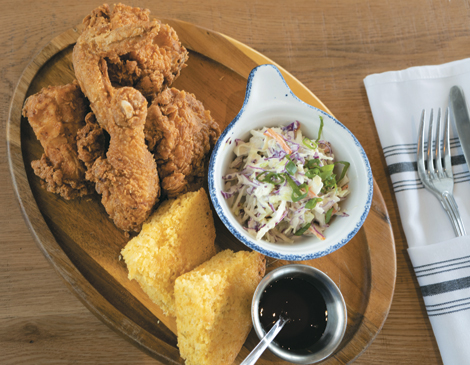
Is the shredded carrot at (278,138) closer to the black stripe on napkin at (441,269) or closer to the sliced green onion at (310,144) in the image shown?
the sliced green onion at (310,144)

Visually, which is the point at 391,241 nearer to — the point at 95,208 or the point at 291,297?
the point at 291,297

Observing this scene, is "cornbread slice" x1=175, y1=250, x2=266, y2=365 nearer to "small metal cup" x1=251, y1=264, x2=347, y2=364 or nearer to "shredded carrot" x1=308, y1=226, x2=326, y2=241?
"small metal cup" x1=251, y1=264, x2=347, y2=364

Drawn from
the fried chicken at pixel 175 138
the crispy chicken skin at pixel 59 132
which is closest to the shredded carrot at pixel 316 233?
the fried chicken at pixel 175 138

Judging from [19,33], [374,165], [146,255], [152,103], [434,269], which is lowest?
[434,269]

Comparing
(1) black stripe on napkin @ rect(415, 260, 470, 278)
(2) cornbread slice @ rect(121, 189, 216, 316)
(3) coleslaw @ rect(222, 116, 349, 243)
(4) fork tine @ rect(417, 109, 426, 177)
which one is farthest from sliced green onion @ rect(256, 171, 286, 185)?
(1) black stripe on napkin @ rect(415, 260, 470, 278)

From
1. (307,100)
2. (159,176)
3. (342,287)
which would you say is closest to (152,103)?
(159,176)

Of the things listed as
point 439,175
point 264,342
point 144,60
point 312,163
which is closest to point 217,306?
point 264,342
